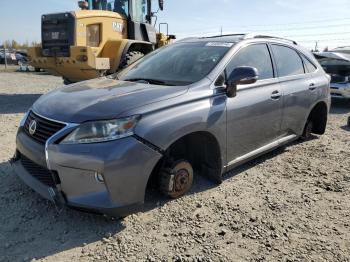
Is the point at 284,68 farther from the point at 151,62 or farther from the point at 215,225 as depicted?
the point at 215,225

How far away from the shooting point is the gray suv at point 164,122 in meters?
2.99

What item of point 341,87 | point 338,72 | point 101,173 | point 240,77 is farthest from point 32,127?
point 338,72

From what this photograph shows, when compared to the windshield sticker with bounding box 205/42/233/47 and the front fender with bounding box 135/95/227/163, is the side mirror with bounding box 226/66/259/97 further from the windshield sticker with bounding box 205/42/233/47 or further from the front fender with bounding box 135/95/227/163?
the windshield sticker with bounding box 205/42/233/47

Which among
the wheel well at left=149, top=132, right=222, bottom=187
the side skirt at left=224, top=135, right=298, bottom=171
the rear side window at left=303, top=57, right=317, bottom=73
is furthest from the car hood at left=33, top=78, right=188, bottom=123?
the rear side window at left=303, top=57, right=317, bottom=73

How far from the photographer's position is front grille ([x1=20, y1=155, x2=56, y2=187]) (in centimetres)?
320

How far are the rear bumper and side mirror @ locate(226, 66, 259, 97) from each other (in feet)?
4.00

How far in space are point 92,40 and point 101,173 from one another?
7.56m

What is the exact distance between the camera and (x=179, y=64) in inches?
166

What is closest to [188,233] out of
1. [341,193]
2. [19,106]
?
[341,193]

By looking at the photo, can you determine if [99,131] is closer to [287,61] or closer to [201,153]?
[201,153]

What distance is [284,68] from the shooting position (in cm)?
496

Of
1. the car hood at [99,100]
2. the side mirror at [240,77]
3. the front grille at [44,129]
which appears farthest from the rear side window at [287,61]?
the front grille at [44,129]

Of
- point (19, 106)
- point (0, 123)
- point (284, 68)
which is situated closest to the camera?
point (284, 68)

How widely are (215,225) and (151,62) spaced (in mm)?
2241
